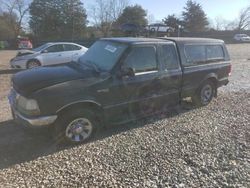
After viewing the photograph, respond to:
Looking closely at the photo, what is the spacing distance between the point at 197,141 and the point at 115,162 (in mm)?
1742

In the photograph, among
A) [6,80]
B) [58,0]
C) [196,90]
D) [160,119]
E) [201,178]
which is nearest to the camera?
[201,178]

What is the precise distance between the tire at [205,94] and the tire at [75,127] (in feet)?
10.6

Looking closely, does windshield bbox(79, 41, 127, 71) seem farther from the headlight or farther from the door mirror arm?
the headlight

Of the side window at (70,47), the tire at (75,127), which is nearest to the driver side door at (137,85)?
the tire at (75,127)

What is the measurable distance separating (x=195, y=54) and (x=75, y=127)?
362cm

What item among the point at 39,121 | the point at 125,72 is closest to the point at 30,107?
the point at 39,121

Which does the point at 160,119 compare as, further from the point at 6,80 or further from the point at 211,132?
the point at 6,80

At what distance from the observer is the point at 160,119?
624 cm

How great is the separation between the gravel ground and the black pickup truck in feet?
1.37

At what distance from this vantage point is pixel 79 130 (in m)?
4.93

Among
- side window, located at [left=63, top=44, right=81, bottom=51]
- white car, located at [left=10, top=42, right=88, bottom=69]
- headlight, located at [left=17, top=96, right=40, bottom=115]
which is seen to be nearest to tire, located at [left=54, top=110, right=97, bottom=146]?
headlight, located at [left=17, top=96, right=40, bottom=115]

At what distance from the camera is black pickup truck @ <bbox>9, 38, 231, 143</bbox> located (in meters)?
4.54

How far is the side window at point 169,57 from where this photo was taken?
5965mm

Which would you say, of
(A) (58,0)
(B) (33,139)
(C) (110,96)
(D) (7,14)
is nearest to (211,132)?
(C) (110,96)
